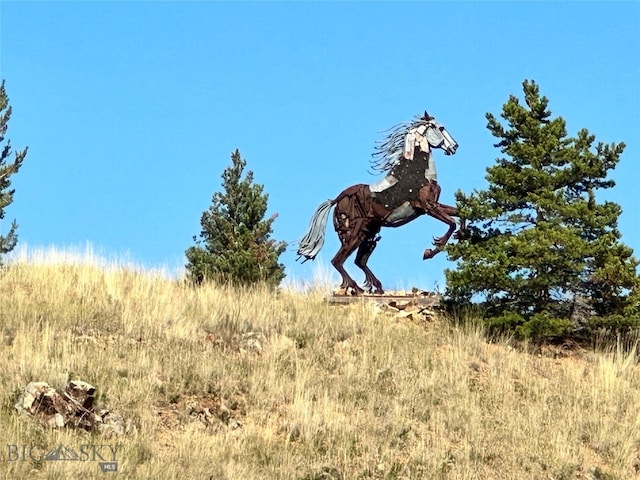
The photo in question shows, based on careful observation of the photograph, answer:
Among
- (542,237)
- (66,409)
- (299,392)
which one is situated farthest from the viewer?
(542,237)

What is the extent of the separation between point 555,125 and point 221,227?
7.58 m

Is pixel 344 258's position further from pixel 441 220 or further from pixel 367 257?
pixel 441 220

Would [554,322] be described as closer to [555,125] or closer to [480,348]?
[480,348]

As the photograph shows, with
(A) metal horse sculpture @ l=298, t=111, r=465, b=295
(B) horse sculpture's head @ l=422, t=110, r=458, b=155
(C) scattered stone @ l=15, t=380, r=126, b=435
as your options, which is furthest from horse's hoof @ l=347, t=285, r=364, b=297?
(C) scattered stone @ l=15, t=380, r=126, b=435

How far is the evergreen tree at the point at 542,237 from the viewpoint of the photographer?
17.2 metres

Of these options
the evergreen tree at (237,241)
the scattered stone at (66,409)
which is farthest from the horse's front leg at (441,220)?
the scattered stone at (66,409)

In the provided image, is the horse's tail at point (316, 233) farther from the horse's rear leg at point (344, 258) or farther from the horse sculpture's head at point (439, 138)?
the horse sculpture's head at point (439, 138)

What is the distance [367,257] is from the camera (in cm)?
1981

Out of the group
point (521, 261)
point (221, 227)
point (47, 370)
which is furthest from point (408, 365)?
point (221, 227)

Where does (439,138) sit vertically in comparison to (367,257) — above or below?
above

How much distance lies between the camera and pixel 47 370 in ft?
39.5

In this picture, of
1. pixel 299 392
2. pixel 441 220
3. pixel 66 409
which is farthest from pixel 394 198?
pixel 66 409

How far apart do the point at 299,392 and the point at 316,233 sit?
304 inches

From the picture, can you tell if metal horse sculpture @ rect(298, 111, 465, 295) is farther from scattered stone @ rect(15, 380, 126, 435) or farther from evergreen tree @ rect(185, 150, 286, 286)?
scattered stone @ rect(15, 380, 126, 435)
